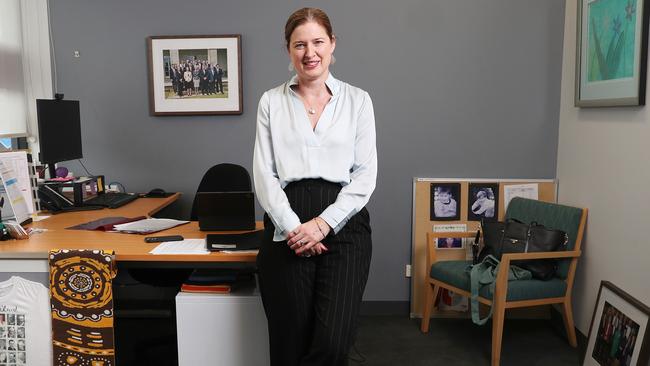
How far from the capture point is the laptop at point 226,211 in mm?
2486

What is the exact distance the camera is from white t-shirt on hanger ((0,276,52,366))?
7.30 feet

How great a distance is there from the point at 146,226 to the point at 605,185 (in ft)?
7.78

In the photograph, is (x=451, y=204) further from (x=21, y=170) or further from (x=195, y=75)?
(x=21, y=170)

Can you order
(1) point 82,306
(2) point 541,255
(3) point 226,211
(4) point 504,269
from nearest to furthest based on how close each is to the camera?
(1) point 82,306, (3) point 226,211, (4) point 504,269, (2) point 541,255

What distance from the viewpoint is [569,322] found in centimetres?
312

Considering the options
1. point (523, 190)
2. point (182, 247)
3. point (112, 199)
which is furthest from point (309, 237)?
point (523, 190)

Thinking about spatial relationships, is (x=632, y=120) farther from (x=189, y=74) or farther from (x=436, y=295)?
(x=189, y=74)

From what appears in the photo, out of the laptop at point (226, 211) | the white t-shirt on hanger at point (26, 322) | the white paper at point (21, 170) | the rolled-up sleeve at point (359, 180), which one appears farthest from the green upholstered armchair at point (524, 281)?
the white paper at point (21, 170)

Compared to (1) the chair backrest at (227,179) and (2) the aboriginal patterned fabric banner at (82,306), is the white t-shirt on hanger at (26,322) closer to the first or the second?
(2) the aboriginal patterned fabric banner at (82,306)

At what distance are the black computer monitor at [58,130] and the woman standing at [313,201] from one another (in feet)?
5.30

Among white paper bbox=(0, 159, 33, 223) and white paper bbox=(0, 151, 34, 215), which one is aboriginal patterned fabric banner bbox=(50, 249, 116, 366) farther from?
white paper bbox=(0, 151, 34, 215)

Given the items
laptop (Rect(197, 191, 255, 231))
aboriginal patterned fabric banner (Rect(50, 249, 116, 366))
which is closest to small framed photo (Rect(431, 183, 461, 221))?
laptop (Rect(197, 191, 255, 231))

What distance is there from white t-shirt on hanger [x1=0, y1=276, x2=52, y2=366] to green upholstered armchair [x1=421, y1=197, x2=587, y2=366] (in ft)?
6.75

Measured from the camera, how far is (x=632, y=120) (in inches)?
108
